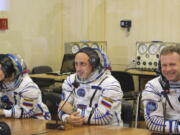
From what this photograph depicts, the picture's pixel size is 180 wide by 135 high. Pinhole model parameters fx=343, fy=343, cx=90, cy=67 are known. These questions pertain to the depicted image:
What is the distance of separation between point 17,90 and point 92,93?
645 mm

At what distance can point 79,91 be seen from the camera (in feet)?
9.01

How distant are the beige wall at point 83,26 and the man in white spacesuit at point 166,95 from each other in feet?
11.8

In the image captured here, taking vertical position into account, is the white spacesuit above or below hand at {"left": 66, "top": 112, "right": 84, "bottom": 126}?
above

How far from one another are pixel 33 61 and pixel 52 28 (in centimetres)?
86

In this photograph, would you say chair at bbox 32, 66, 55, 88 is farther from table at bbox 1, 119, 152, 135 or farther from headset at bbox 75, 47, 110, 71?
table at bbox 1, 119, 152, 135

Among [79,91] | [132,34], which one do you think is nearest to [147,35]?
[132,34]

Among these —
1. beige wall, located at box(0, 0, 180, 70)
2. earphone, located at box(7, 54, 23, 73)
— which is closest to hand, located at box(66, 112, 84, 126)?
→ earphone, located at box(7, 54, 23, 73)

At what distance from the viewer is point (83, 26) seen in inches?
275

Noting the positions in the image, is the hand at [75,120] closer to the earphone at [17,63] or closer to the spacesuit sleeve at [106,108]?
the spacesuit sleeve at [106,108]

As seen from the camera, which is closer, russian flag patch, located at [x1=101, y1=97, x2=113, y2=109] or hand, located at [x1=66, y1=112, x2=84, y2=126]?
hand, located at [x1=66, y1=112, x2=84, y2=126]

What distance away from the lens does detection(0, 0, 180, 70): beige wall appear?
237 inches

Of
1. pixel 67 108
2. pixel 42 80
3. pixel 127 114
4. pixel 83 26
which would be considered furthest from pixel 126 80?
pixel 83 26

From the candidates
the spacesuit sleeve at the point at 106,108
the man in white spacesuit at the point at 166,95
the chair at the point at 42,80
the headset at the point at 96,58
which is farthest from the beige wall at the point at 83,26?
the man in white spacesuit at the point at 166,95

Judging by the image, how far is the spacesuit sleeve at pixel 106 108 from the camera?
2.52 m
